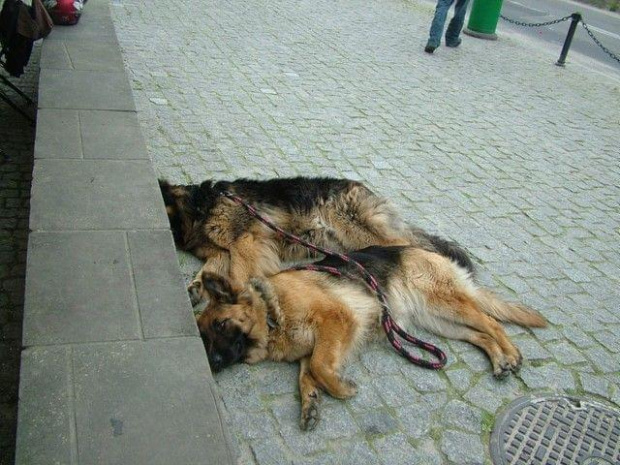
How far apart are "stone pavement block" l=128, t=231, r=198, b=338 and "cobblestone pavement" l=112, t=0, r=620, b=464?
72 centimetres

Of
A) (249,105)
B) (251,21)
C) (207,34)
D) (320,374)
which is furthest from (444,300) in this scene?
(251,21)

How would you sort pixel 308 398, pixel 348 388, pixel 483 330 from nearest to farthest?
pixel 308 398 → pixel 348 388 → pixel 483 330

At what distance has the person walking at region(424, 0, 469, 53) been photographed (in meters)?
12.3

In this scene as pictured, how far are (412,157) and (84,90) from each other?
406cm

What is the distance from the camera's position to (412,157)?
7.52m

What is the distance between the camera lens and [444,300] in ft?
14.4

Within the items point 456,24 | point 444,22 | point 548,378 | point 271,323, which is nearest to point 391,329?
point 271,323

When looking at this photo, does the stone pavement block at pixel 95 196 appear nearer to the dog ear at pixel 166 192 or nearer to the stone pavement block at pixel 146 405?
the dog ear at pixel 166 192

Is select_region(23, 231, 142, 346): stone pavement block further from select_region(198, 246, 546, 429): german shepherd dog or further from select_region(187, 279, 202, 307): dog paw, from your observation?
select_region(187, 279, 202, 307): dog paw

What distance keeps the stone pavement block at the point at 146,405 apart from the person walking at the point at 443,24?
11.2 meters

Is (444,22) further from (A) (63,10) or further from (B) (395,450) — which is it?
(B) (395,450)

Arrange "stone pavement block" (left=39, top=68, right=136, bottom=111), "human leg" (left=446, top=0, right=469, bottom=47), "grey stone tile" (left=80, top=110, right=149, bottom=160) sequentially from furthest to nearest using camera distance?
"human leg" (left=446, top=0, right=469, bottom=47), "stone pavement block" (left=39, top=68, right=136, bottom=111), "grey stone tile" (left=80, top=110, right=149, bottom=160)

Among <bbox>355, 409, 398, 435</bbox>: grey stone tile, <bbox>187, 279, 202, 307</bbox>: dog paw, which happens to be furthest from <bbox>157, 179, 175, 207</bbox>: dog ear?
<bbox>355, 409, 398, 435</bbox>: grey stone tile

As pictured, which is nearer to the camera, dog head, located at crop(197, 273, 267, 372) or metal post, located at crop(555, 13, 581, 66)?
dog head, located at crop(197, 273, 267, 372)
